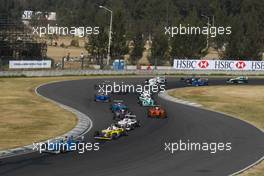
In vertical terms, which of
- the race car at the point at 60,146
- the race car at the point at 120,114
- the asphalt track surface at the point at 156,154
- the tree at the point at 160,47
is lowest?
the asphalt track surface at the point at 156,154

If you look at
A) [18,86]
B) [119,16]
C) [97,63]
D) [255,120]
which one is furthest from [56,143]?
[119,16]

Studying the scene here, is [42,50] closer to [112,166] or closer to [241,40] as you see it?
[241,40]

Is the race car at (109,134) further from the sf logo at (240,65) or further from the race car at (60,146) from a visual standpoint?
the sf logo at (240,65)

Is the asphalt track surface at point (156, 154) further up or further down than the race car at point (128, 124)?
further down

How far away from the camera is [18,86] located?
6488cm

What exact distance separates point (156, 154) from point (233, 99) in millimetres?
32834

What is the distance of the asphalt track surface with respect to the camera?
86.0 ft

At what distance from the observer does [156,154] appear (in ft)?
101

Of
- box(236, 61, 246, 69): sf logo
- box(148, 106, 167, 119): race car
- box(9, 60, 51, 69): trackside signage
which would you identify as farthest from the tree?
box(148, 106, 167, 119): race car

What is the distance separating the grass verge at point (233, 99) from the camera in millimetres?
50603

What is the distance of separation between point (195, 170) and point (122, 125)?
37.4ft

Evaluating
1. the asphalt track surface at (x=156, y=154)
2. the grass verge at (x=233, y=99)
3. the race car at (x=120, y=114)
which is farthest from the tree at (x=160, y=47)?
the race car at (x=120, y=114)

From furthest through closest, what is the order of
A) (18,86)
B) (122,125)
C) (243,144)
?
(18,86)
(122,125)
(243,144)

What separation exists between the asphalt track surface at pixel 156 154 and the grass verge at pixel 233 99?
3005mm
